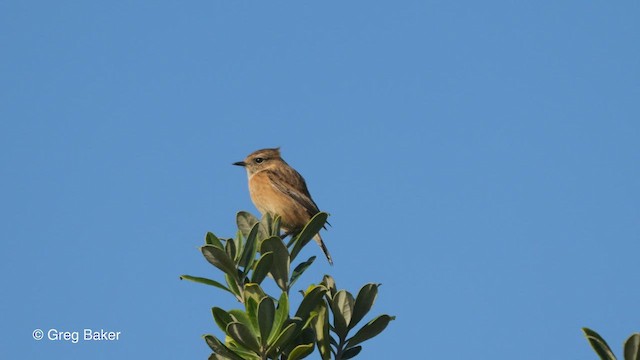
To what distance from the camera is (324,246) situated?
1069cm

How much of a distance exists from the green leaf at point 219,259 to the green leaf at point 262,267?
10 centimetres

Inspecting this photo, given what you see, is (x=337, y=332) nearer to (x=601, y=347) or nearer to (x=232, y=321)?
(x=232, y=321)

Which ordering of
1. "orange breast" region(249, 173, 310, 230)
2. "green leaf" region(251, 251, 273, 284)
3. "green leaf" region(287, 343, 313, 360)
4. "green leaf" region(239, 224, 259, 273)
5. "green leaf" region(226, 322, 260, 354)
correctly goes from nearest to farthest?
1. "green leaf" region(226, 322, 260, 354)
2. "green leaf" region(287, 343, 313, 360)
3. "green leaf" region(251, 251, 273, 284)
4. "green leaf" region(239, 224, 259, 273)
5. "orange breast" region(249, 173, 310, 230)

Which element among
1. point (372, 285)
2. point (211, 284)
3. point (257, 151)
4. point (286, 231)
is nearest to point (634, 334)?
point (372, 285)

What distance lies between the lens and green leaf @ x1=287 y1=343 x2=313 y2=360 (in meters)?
3.88

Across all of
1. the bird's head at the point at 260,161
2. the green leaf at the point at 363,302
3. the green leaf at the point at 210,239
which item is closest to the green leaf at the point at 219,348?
the green leaf at the point at 363,302

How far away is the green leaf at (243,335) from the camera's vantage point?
148 inches

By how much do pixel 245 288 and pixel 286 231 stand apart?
5.99 m

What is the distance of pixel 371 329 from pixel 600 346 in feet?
4.14

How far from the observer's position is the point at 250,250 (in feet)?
14.6

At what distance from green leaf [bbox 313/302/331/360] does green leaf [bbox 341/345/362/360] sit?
12 centimetres

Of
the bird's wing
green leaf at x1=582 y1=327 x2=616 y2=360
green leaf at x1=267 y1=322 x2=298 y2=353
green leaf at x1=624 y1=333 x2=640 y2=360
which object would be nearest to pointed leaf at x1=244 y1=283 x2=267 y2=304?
green leaf at x1=267 y1=322 x2=298 y2=353

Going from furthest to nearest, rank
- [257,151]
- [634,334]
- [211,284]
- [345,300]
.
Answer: [257,151] < [211,284] < [345,300] < [634,334]

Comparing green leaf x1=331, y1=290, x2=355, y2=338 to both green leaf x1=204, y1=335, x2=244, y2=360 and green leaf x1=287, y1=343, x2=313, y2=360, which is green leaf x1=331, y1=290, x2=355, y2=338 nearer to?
green leaf x1=287, y1=343, x2=313, y2=360
